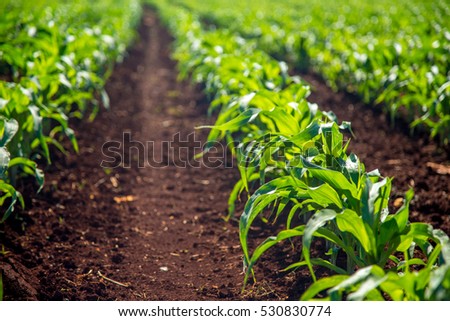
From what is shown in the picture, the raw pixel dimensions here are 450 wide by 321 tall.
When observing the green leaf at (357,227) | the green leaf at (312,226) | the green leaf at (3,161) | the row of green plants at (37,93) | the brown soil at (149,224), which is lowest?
the brown soil at (149,224)

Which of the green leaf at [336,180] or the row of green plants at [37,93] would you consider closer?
the green leaf at [336,180]

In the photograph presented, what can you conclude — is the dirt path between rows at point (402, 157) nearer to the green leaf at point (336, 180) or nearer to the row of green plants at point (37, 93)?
the green leaf at point (336, 180)

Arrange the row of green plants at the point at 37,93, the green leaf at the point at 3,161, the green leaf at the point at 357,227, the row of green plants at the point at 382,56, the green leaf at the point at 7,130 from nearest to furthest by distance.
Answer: the green leaf at the point at 357,227 < the green leaf at the point at 3,161 < the green leaf at the point at 7,130 < the row of green plants at the point at 37,93 < the row of green plants at the point at 382,56

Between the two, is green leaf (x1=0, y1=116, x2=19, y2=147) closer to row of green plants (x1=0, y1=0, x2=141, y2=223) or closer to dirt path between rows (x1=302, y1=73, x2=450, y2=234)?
row of green plants (x1=0, y1=0, x2=141, y2=223)

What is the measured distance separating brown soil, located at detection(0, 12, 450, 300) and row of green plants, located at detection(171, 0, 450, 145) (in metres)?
0.36

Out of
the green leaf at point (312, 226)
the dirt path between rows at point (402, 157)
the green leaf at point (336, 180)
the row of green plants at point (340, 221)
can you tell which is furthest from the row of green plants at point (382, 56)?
the green leaf at point (312, 226)

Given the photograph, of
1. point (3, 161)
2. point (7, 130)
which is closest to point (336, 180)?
point (3, 161)

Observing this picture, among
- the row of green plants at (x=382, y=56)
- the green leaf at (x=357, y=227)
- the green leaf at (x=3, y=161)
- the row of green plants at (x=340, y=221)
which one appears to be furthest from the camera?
the row of green plants at (x=382, y=56)

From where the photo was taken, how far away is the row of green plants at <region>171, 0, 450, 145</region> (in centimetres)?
439

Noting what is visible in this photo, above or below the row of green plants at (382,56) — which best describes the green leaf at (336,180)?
above

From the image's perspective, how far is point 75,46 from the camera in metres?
5.25

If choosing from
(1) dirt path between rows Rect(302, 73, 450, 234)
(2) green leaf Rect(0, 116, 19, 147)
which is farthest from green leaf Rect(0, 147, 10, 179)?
(1) dirt path between rows Rect(302, 73, 450, 234)

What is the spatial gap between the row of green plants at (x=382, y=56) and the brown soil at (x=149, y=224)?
0.36 m

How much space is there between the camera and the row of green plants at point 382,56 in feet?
14.4
